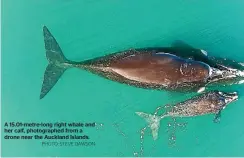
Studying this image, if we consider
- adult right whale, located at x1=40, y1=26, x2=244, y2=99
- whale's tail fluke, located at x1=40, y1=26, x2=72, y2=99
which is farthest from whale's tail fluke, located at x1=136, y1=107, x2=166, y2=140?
→ whale's tail fluke, located at x1=40, y1=26, x2=72, y2=99

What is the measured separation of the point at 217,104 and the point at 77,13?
169 cm

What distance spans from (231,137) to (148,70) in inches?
42.5

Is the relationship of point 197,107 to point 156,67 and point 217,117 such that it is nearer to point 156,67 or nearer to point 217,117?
point 217,117

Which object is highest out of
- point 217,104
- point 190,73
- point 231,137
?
point 190,73

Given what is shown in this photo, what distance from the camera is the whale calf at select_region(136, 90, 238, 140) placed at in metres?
4.30

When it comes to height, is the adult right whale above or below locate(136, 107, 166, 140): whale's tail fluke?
above

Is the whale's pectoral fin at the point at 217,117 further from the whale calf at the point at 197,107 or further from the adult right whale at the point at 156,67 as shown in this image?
the adult right whale at the point at 156,67

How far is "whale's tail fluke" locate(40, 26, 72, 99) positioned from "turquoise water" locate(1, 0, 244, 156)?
62 mm

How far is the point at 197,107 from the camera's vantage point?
432 centimetres

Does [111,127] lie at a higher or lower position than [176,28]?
lower

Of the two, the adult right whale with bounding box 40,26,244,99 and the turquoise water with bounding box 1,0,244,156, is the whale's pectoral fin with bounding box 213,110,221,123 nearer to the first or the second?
the turquoise water with bounding box 1,0,244,156

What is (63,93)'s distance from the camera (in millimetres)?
4445

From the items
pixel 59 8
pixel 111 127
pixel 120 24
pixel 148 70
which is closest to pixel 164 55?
pixel 148 70

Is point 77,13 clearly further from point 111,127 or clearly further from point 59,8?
point 111,127
